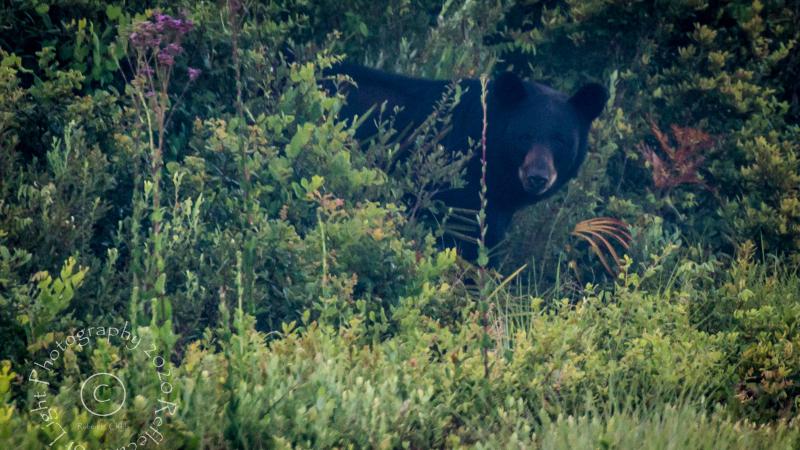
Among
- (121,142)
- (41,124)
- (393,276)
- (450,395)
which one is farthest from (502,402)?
(41,124)

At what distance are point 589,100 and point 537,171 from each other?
→ 827 millimetres

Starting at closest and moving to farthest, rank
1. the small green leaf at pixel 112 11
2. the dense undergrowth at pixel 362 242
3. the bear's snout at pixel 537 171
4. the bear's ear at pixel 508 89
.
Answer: the dense undergrowth at pixel 362 242 → the small green leaf at pixel 112 11 → the bear's snout at pixel 537 171 → the bear's ear at pixel 508 89

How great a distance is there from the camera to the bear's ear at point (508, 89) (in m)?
6.73

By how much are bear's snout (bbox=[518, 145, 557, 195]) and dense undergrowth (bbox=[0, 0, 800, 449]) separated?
0.48 meters

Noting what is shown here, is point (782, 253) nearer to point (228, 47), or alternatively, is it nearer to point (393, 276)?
point (393, 276)

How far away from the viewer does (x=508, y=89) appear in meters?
6.83

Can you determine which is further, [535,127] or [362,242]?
[535,127]

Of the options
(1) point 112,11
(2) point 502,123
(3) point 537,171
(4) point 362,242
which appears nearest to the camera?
(4) point 362,242

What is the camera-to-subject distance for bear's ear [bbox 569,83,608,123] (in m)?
6.74

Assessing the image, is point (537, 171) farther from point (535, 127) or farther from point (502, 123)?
point (502, 123)

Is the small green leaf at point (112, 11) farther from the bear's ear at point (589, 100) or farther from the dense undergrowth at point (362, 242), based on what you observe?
the bear's ear at point (589, 100)

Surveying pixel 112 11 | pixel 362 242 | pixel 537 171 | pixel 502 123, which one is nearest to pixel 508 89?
pixel 502 123

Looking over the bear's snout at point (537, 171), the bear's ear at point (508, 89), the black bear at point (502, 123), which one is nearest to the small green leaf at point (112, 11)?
the black bear at point (502, 123)

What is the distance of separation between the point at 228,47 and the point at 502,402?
3.06m
